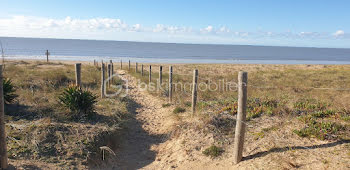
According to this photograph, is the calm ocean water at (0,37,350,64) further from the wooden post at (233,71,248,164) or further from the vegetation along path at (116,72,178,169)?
the wooden post at (233,71,248,164)

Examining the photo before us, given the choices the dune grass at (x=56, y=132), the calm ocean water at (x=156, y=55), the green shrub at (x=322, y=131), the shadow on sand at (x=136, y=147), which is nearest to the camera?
the dune grass at (x=56, y=132)

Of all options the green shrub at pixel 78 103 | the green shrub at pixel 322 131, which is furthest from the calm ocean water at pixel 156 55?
the green shrub at pixel 322 131

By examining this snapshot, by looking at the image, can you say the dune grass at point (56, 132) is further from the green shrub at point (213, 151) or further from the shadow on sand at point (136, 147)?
the green shrub at point (213, 151)

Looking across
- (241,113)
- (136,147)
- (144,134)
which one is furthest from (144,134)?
(241,113)

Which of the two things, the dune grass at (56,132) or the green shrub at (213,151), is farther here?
the green shrub at (213,151)

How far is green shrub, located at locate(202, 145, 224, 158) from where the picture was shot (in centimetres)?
504

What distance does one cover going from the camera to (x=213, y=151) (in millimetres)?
5090

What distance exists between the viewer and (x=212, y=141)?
553cm

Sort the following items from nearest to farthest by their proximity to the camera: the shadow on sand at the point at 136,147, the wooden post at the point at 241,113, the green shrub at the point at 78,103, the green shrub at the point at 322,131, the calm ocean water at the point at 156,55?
the wooden post at the point at 241,113
the green shrub at the point at 322,131
the shadow on sand at the point at 136,147
the green shrub at the point at 78,103
the calm ocean water at the point at 156,55

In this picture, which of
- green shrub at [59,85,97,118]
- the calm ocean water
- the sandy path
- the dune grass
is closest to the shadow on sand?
the sandy path

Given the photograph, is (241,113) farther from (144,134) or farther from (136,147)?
(144,134)

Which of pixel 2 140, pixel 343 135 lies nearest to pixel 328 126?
pixel 343 135

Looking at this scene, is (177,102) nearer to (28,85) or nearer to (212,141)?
(212,141)

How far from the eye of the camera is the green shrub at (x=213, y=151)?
5037mm
